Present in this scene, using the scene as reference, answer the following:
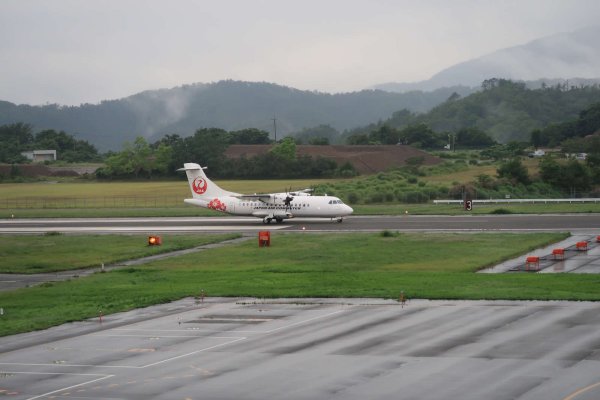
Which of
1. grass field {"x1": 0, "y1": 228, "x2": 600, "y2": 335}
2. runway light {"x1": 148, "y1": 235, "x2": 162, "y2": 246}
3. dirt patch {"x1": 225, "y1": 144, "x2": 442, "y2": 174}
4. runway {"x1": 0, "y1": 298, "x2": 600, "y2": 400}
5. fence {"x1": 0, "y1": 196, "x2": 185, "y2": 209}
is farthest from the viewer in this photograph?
dirt patch {"x1": 225, "y1": 144, "x2": 442, "y2": 174}

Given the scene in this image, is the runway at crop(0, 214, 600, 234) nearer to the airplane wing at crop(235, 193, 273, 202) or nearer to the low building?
the airplane wing at crop(235, 193, 273, 202)

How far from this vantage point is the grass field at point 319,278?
37750mm

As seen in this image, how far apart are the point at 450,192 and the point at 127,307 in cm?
6503

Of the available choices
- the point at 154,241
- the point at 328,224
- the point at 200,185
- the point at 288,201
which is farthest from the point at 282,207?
the point at 154,241

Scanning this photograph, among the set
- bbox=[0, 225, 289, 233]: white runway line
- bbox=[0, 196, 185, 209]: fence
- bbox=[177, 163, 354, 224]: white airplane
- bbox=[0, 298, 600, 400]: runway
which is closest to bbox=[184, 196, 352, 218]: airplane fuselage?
bbox=[177, 163, 354, 224]: white airplane

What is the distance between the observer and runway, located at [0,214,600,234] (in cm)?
6744

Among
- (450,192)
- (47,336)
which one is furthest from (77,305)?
(450,192)

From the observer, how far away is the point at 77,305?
38938mm

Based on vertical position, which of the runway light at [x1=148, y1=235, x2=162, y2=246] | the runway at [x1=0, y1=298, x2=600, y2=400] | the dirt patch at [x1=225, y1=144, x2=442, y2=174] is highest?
the dirt patch at [x1=225, y1=144, x2=442, y2=174]

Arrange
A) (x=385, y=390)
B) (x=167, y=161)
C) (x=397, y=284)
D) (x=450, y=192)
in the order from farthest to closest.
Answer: (x=167, y=161), (x=450, y=192), (x=397, y=284), (x=385, y=390)

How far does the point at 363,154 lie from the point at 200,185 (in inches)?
3069

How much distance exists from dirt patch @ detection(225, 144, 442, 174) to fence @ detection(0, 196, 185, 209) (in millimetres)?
41814

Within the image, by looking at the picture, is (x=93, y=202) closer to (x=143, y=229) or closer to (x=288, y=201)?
(x=143, y=229)

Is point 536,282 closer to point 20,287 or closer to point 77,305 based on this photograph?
point 77,305
